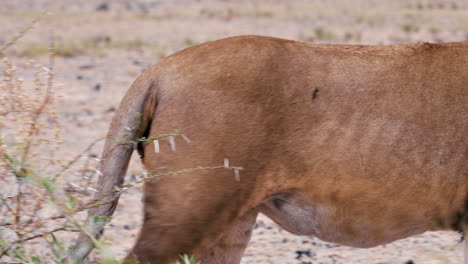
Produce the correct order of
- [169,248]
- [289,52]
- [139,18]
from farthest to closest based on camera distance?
1. [139,18]
2. [289,52]
3. [169,248]

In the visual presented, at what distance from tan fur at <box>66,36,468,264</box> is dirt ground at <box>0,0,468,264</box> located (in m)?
0.39

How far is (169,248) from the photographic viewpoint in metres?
3.10

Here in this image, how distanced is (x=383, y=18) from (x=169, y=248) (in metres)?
14.5

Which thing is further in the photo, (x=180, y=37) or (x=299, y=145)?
(x=180, y=37)

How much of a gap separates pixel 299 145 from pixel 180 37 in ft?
38.6

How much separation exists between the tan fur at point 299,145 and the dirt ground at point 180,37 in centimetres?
39

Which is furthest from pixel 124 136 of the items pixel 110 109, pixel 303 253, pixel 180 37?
pixel 180 37

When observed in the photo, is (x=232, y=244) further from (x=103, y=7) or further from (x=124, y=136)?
(x=103, y=7)

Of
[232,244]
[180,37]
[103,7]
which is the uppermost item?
[103,7]

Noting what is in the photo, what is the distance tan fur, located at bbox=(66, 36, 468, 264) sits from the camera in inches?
122

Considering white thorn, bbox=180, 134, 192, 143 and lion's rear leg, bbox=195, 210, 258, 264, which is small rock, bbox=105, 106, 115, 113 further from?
white thorn, bbox=180, 134, 192, 143

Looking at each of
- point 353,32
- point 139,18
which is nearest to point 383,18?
point 353,32

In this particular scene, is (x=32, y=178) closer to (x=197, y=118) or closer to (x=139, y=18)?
(x=197, y=118)

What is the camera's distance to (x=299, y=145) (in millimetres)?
3123
